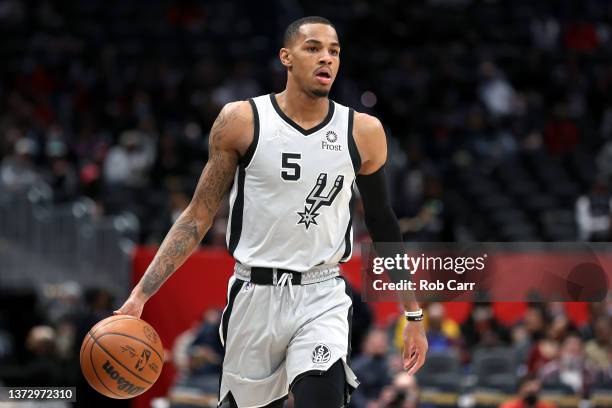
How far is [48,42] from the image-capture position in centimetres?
2366

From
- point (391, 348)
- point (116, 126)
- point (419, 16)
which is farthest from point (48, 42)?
point (391, 348)

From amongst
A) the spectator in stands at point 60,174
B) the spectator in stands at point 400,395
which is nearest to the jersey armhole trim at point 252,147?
the spectator in stands at point 400,395

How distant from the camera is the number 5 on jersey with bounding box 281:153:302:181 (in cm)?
614

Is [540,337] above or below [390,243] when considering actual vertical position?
below

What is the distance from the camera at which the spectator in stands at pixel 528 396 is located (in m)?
11.1

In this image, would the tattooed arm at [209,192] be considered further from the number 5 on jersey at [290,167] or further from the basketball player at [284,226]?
the number 5 on jersey at [290,167]

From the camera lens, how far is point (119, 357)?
595 cm

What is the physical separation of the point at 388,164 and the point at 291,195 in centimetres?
1322

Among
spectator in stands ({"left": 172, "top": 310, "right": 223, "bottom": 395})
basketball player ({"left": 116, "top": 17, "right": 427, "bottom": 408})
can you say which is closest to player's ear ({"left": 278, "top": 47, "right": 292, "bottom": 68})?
basketball player ({"left": 116, "top": 17, "right": 427, "bottom": 408})

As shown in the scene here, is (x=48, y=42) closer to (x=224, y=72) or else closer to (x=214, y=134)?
(x=224, y=72)

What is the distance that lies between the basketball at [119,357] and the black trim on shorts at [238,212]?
0.65 metres

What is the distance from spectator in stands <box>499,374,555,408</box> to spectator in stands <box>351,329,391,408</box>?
3.97 ft

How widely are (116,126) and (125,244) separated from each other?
528 centimetres

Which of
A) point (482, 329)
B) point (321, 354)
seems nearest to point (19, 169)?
point (482, 329)
